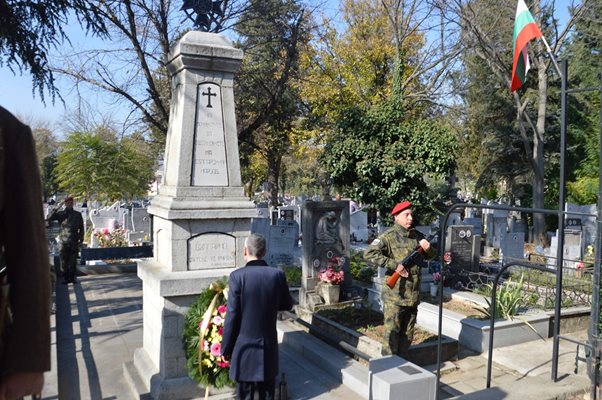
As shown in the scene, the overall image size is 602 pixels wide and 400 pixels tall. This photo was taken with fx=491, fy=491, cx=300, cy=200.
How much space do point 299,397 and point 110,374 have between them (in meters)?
2.30

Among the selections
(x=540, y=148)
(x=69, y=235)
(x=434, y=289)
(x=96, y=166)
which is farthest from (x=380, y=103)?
(x=96, y=166)

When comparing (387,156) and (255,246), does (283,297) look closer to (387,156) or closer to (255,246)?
(255,246)

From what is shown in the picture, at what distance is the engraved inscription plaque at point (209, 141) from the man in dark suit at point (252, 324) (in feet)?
4.70

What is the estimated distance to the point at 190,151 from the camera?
517 centimetres

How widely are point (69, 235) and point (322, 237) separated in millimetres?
5206

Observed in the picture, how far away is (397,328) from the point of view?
5938 millimetres

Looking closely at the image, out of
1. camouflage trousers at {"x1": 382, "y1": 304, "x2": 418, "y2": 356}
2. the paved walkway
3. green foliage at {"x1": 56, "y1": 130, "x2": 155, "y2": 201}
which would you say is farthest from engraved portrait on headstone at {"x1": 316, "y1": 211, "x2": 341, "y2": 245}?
green foliage at {"x1": 56, "y1": 130, "x2": 155, "y2": 201}

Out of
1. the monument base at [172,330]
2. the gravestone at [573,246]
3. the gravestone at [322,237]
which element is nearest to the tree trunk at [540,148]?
the gravestone at [573,246]

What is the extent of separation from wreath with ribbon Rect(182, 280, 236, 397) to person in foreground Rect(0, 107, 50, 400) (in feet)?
9.89

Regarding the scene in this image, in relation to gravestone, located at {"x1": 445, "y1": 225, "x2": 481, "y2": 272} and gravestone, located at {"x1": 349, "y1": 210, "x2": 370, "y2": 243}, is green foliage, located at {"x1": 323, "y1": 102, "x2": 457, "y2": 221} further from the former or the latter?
gravestone, located at {"x1": 349, "y1": 210, "x2": 370, "y2": 243}

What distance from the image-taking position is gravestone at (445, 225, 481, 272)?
11.5 metres

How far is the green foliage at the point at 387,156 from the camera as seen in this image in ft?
35.9

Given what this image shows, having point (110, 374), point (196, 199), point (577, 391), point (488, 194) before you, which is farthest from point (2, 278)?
point (488, 194)

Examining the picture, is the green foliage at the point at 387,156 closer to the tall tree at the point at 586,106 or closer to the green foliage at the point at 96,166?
the tall tree at the point at 586,106
